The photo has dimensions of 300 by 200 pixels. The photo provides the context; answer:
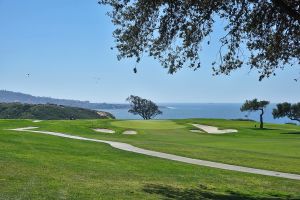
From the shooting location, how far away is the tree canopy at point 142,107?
15075cm

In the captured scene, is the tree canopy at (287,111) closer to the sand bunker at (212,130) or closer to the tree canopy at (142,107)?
the sand bunker at (212,130)

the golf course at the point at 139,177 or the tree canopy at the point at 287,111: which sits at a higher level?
the tree canopy at the point at 287,111

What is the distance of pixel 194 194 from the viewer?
1509 cm

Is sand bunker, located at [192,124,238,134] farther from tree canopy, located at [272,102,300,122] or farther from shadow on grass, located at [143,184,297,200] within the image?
shadow on grass, located at [143,184,297,200]

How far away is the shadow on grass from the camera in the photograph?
14.5m

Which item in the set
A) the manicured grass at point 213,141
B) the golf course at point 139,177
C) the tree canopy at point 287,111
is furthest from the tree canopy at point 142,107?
the golf course at point 139,177

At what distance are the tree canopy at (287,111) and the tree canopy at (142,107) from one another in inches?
2814

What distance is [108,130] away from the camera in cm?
5406

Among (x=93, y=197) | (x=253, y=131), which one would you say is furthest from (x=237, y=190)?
(x=253, y=131)

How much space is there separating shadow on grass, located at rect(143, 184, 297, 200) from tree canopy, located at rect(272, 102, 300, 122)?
227 feet

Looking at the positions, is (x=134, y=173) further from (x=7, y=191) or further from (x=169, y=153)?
(x=169, y=153)

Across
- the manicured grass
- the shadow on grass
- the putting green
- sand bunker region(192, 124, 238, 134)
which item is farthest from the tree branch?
the putting green

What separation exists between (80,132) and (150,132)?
296 inches

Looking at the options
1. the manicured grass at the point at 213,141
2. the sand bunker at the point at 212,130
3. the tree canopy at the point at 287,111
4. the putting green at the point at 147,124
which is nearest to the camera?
the manicured grass at the point at 213,141
